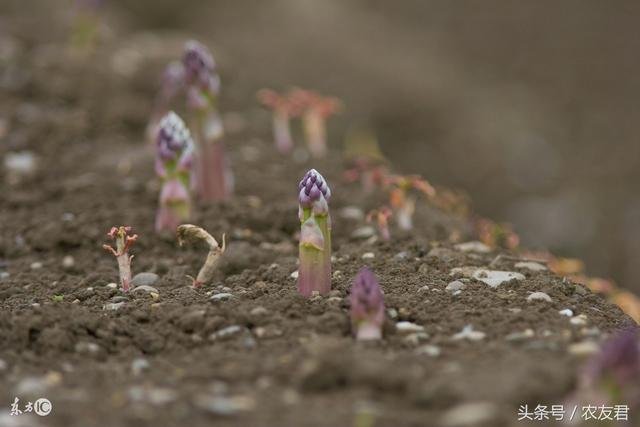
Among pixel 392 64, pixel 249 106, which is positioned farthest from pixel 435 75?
pixel 249 106

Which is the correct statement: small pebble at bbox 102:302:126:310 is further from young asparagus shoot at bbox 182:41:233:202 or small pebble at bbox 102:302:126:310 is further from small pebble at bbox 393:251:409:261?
young asparagus shoot at bbox 182:41:233:202

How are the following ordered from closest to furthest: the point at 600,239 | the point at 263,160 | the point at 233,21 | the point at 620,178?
1. the point at 263,160
2. the point at 600,239
3. the point at 620,178
4. the point at 233,21

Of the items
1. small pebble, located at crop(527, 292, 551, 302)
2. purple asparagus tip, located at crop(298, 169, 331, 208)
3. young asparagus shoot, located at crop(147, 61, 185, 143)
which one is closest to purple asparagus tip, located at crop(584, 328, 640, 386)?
small pebble, located at crop(527, 292, 551, 302)

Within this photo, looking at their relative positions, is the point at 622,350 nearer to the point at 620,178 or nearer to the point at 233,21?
the point at 620,178

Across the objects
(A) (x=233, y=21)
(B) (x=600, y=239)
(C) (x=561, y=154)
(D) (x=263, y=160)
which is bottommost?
(B) (x=600, y=239)

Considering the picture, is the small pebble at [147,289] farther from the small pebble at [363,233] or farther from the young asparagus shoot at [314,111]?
the young asparagus shoot at [314,111]

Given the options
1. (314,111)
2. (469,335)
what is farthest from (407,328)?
(314,111)

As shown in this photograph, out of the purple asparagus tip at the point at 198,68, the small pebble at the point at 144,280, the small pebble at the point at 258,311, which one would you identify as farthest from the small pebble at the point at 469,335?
the purple asparagus tip at the point at 198,68
